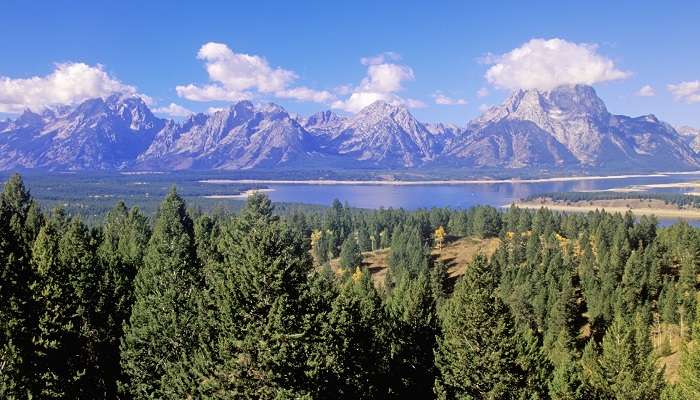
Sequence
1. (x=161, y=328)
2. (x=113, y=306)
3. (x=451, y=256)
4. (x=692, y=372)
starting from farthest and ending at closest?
(x=451, y=256), (x=113, y=306), (x=161, y=328), (x=692, y=372)

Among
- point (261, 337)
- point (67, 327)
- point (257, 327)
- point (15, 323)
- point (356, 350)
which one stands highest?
point (257, 327)

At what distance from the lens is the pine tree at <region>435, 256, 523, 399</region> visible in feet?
109

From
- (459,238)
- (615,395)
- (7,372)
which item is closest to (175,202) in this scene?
(7,372)

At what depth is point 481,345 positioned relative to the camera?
3381 centimetres

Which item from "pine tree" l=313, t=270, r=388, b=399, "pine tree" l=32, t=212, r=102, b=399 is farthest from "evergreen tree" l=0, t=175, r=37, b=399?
"pine tree" l=313, t=270, r=388, b=399

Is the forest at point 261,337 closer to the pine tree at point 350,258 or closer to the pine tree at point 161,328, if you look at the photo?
the pine tree at point 161,328

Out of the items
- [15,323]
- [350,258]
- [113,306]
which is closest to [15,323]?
[15,323]

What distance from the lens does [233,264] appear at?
29562mm

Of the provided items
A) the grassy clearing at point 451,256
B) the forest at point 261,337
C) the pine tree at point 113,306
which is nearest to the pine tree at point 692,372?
the forest at point 261,337

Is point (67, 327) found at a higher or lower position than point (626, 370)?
higher

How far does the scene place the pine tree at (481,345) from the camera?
109 feet

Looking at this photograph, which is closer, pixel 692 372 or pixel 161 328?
pixel 692 372

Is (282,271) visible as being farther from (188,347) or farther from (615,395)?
(615,395)

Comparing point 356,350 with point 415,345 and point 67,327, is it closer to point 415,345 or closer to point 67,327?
point 415,345
